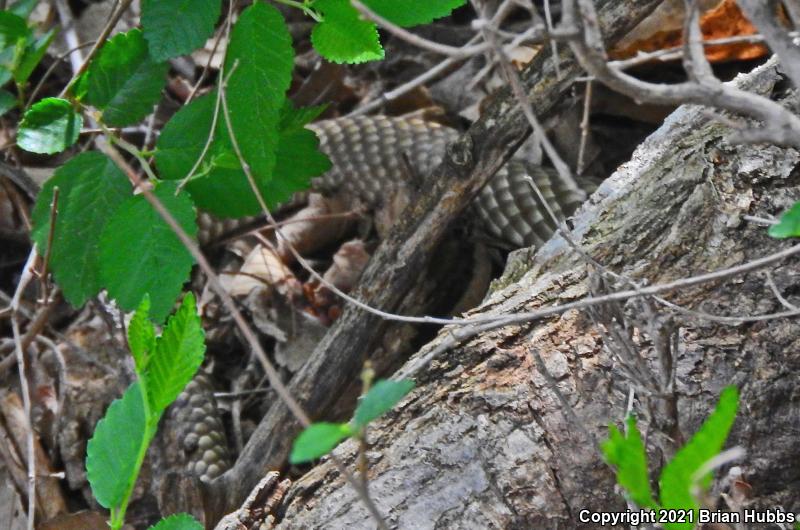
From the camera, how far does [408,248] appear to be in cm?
223

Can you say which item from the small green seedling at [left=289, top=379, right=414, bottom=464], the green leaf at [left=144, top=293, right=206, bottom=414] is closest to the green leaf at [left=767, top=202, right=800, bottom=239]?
the small green seedling at [left=289, top=379, right=414, bottom=464]

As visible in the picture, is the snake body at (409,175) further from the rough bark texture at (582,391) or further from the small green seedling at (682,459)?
the small green seedling at (682,459)

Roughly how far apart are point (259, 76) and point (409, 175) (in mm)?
1129

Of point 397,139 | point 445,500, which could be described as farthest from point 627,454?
point 397,139

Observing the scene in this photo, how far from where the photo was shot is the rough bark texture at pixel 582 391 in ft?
4.80

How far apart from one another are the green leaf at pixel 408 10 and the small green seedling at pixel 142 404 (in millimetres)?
630

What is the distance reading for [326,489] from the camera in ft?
5.14

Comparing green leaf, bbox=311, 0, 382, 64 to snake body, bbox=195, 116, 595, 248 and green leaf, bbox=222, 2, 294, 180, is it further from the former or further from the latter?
snake body, bbox=195, 116, 595, 248

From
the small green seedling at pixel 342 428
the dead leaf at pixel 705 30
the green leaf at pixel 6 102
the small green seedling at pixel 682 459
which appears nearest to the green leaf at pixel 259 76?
the green leaf at pixel 6 102

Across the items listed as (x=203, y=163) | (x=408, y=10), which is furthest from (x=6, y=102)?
(x=408, y=10)

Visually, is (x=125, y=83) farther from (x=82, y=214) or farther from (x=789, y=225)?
(x=789, y=225)

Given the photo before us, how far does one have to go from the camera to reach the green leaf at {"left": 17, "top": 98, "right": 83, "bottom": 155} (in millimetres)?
1828

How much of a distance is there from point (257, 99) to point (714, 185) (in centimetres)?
82

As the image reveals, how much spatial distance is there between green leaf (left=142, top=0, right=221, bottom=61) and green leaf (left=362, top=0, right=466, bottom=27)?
33 centimetres
